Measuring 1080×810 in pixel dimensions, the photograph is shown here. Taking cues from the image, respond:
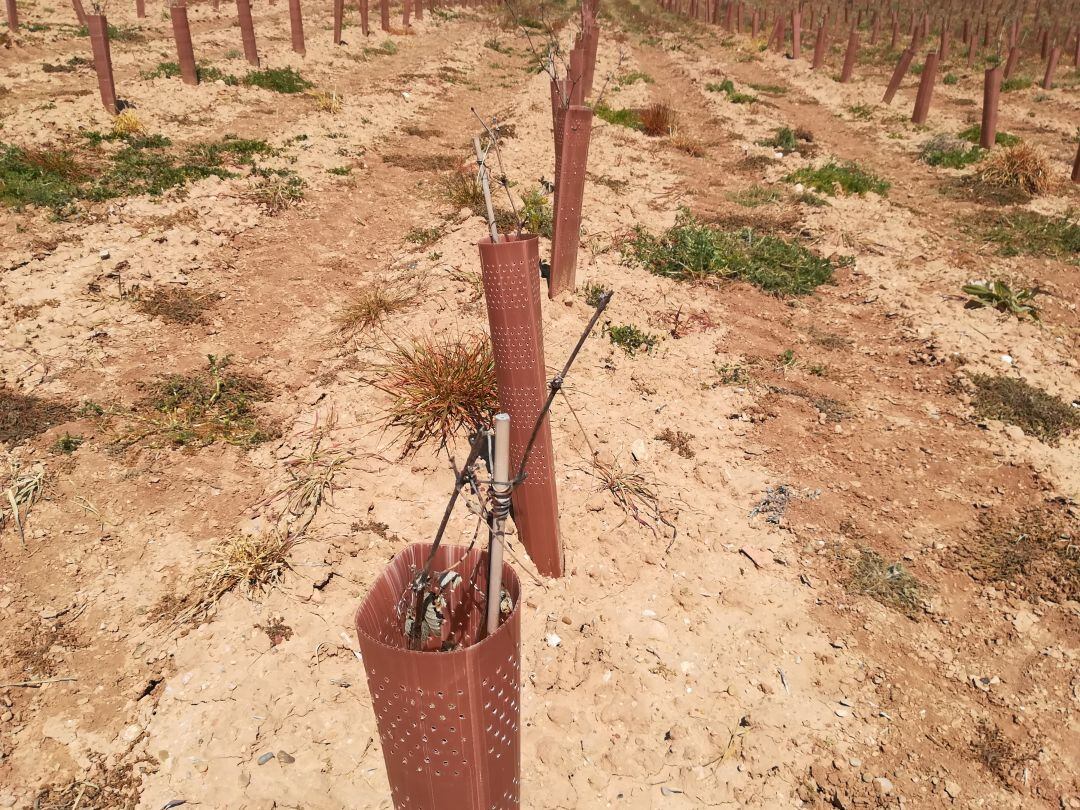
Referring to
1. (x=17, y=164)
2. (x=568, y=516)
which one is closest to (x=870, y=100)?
(x=568, y=516)

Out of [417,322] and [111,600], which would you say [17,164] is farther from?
[111,600]

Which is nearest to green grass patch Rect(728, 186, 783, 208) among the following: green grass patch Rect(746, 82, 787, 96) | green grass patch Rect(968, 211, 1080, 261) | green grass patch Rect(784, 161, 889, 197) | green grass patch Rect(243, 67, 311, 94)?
green grass patch Rect(784, 161, 889, 197)

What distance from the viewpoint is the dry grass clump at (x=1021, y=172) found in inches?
316

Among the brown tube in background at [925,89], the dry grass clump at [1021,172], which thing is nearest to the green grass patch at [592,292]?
the dry grass clump at [1021,172]

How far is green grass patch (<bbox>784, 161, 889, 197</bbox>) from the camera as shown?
7801mm

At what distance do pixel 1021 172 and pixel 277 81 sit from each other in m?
11.7

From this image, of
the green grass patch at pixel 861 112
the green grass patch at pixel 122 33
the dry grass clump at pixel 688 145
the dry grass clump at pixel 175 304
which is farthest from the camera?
the green grass patch at pixel 122 33

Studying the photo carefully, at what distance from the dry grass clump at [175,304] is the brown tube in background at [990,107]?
1061 centimetres

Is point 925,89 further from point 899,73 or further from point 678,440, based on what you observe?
point 678,440

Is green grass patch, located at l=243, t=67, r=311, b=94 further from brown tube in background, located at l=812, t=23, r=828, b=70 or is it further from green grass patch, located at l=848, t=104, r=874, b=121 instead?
brown tube in background, located at l=812, t=23, r=828, b=70

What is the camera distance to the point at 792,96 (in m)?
13.8

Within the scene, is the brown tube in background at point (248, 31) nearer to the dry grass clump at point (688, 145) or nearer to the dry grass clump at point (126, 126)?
the dry grass clump at point (126, 126)

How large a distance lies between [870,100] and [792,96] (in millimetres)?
1599

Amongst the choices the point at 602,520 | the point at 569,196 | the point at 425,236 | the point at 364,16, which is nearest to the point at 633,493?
the point at 602,520
